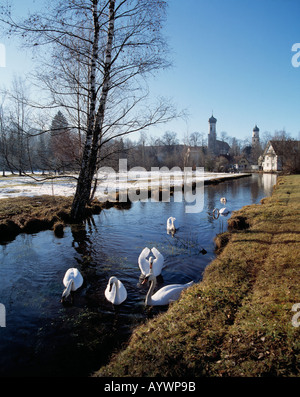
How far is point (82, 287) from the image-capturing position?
6129mm

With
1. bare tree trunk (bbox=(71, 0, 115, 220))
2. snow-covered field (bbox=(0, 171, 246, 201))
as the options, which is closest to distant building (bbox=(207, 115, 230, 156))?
snow-covered field (bbox=(0, 171, 246, 201))

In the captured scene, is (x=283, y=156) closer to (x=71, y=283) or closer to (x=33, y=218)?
(x=33, y=218)

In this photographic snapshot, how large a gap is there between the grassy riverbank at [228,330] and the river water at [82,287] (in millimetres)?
671

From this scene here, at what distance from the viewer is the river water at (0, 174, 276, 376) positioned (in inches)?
157

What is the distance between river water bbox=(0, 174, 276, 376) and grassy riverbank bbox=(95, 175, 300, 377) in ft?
2.20

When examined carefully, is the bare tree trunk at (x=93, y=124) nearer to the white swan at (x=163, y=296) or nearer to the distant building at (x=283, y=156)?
the white swan at (x=163, y=296)

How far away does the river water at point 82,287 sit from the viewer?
3980mm

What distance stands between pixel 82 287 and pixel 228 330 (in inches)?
148

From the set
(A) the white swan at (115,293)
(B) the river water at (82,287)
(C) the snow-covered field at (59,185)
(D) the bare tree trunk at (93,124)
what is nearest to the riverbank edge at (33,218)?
(B) the river water at (82,287)

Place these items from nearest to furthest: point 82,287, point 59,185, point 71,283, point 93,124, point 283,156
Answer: point 71,283 → point 82,287 → point 93,124 → point 59,185 → point 283,156

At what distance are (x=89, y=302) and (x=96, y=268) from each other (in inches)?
71.9

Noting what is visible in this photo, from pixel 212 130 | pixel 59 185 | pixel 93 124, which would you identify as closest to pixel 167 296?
pixel 93 124
